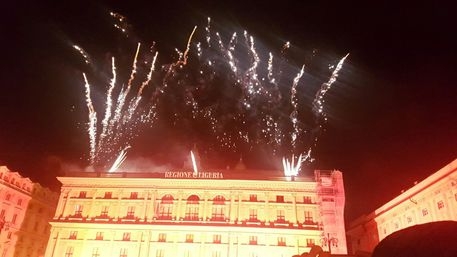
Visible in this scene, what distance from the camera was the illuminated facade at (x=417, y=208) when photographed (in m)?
38.8

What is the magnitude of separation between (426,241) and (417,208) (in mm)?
48335

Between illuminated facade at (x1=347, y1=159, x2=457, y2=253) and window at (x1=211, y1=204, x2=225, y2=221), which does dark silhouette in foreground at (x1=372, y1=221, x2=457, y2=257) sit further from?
window at (x1=211, y1=204, x2=225, y2=221)

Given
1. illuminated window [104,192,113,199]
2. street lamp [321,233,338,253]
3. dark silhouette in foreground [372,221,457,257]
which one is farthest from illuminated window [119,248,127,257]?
dark silhouette in foreground [372,221,457,257]

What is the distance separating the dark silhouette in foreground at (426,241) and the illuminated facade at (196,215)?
152 feet

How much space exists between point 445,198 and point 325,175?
1633 cm

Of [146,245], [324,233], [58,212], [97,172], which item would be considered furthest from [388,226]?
[58,212]

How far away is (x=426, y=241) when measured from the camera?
190 inches

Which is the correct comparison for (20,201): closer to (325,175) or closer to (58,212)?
(58,212)

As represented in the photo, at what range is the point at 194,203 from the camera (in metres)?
53.1

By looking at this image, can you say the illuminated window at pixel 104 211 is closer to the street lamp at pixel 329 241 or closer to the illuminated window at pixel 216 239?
the illuminated window at pixel 216 239

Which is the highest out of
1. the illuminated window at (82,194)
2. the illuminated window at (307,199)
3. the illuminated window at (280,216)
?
the illuminated window at (82,194)

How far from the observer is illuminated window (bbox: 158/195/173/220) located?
53.1m

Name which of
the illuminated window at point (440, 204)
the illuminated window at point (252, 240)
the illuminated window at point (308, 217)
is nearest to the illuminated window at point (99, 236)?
the illuminated window at point (252, 240)

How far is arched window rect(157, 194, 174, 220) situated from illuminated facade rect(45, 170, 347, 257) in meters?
0.15
